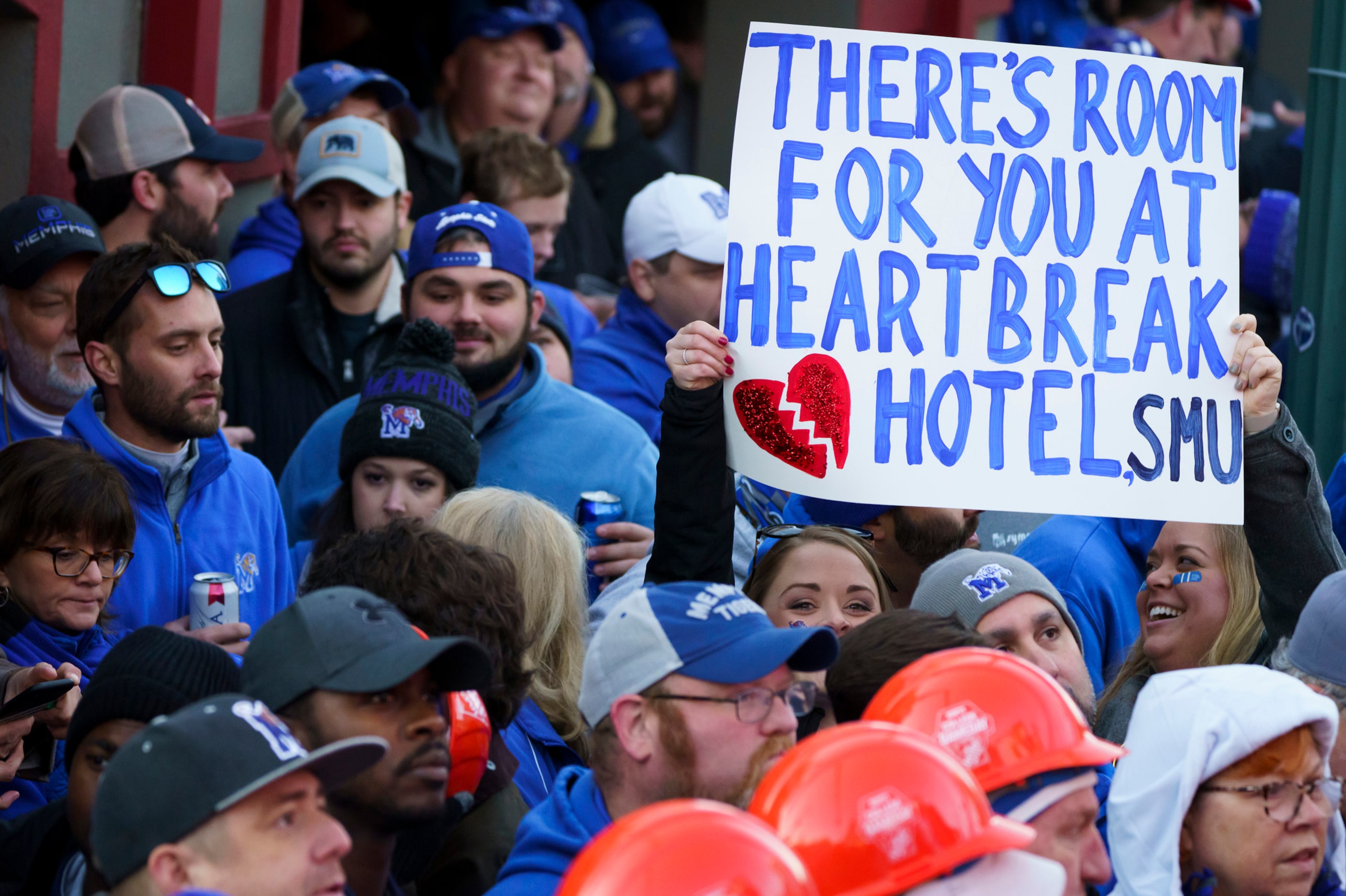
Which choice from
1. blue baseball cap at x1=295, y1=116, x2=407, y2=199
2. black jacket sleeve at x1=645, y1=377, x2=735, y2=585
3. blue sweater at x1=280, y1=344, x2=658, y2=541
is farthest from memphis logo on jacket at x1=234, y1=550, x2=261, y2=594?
blue baseball cap at x1=295, y1=116, x2=407, y2=199

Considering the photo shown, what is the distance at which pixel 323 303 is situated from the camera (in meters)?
5.90

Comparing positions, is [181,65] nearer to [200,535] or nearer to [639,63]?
[200,535]

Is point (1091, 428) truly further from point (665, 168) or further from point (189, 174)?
point (665, 168)


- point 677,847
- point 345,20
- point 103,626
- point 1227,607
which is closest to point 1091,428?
point 1227,607

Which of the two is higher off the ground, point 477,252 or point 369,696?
point 477,252

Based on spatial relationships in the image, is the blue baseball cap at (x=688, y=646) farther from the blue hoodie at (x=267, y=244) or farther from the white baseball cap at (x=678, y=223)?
the blue hoodie at (x=267, y=244)

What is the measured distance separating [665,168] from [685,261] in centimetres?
347

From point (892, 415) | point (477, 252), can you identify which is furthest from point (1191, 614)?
point (477, 252)

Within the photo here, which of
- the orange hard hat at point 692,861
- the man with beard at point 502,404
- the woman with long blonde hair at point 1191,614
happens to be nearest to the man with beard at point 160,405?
the man with beard at point 502,404

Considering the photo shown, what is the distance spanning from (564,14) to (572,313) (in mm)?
2749

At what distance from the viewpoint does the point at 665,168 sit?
360 inches

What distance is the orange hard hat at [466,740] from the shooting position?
3.07m

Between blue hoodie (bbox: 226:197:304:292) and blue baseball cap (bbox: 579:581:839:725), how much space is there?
383cm

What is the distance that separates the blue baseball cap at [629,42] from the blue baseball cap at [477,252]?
4208 millimetres
